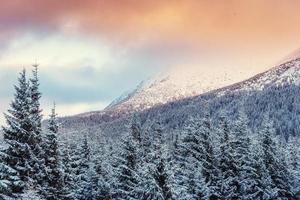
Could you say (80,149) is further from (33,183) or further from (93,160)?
(33,183)

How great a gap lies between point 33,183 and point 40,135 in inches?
106

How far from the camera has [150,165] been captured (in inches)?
1400

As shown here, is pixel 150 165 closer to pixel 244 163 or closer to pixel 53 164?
pixel 53 164

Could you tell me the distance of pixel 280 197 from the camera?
153 feet

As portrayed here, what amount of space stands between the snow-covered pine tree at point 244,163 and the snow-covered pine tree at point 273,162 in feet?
5.56

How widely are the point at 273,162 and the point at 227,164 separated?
6084 mm

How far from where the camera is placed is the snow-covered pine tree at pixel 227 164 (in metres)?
41.6

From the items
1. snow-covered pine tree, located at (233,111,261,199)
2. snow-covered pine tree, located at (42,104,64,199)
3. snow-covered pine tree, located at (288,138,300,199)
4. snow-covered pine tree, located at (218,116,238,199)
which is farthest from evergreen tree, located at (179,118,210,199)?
snow-covered pine tree, located at (288,138,300,199)

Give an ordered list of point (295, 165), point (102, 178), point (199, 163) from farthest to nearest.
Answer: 1. point (295, 165)
2. point (102, 178)
3. point (199, 163)

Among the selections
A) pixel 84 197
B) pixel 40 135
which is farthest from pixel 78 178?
pixel 40 135

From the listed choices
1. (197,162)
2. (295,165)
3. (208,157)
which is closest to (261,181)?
(208,157)

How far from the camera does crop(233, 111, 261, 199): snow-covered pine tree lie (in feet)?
143

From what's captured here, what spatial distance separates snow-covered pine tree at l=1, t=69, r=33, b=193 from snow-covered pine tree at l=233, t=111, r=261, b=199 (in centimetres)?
1975

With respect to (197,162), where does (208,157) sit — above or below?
above
